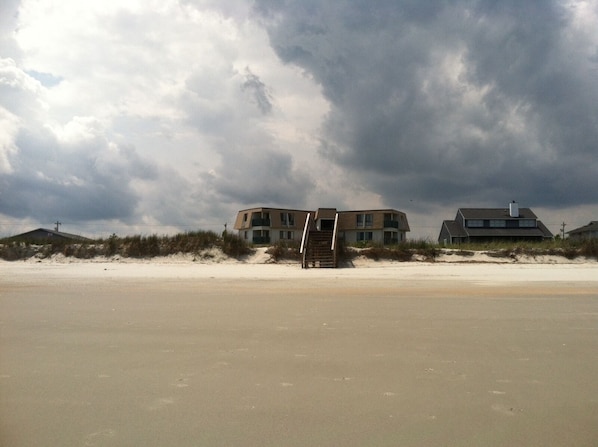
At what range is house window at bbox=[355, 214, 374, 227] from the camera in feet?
175

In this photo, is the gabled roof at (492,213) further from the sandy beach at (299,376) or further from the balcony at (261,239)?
the sandy beach at (299,376)

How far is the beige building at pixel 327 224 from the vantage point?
5238cm

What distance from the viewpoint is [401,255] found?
26359 mm

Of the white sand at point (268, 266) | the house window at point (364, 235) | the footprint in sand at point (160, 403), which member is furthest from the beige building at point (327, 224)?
the footprint in sand at point (160, 403)

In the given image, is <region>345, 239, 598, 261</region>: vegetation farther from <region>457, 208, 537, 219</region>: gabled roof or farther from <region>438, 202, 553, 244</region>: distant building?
<region>457, 208, 537, 219</region>: gabled roof

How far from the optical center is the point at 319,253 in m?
24.7

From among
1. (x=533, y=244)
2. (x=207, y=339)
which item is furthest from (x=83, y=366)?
(x=533, y=244)

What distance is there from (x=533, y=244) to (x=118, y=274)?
2240cm

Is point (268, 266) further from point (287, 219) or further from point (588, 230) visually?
point (588, 230)

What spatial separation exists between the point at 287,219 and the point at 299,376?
51165mm

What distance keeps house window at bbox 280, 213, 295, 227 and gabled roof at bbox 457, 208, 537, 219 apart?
1935 cm

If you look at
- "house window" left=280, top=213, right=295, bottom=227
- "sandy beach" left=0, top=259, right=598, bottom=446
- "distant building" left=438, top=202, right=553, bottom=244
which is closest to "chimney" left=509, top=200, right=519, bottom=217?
"distant building" left=438, top=202, right=553, bottom=244

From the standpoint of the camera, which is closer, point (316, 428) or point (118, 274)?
point (316, 428)

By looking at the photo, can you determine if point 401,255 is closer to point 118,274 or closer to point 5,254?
point 118,274
